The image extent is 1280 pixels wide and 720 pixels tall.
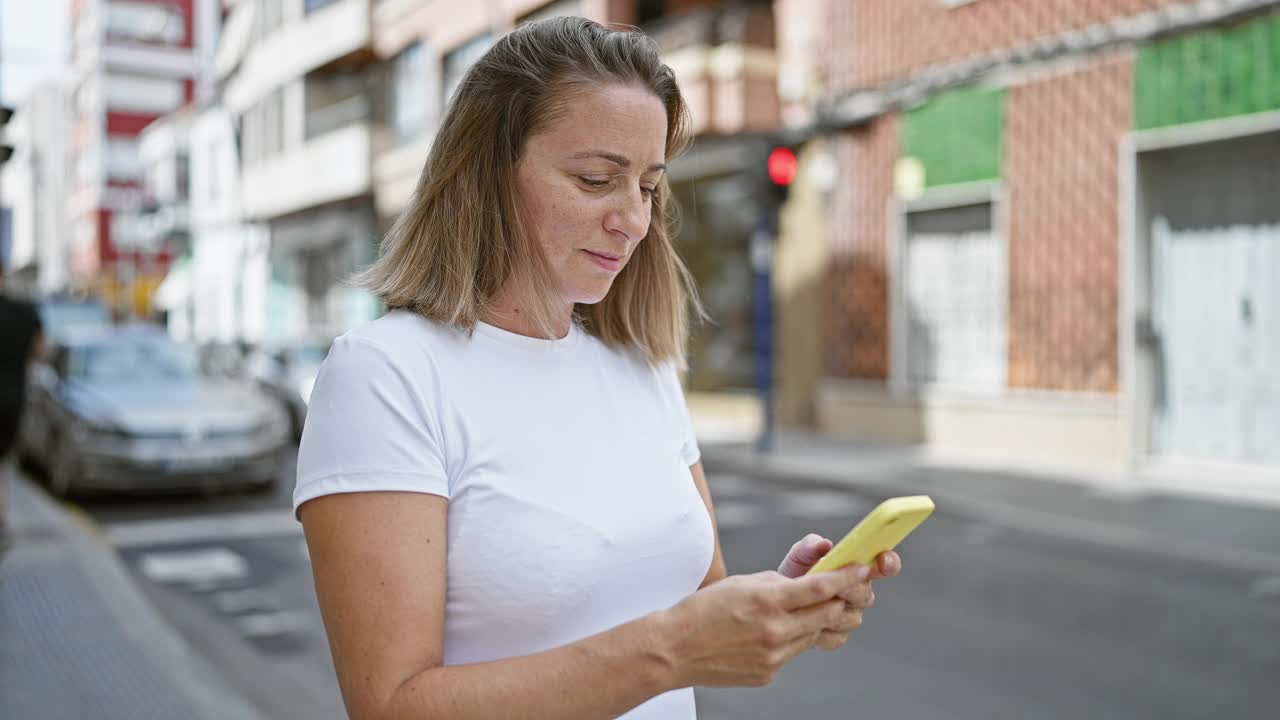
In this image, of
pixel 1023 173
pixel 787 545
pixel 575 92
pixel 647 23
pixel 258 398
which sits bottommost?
pixel 787 545

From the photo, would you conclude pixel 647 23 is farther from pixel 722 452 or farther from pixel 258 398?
pixel 258 398

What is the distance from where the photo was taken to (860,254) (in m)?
16.1

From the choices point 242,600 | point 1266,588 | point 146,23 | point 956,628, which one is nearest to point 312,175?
point 242,600

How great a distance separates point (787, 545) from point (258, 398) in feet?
18.4

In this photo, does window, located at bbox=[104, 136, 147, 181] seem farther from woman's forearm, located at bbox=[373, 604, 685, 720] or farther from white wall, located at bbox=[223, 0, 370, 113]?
woman's forearm, located at bbox=[373, 604, 685, 720]

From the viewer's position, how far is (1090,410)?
12.9m

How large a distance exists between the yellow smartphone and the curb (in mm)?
7351

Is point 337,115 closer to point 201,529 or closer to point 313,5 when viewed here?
point 313,5

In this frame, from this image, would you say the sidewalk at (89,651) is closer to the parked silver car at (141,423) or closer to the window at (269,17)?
the parked silver car at (141,423)

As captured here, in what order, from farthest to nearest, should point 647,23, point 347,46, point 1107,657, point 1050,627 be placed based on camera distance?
point 347,46 < point 647,23 < point 1050,627 < point 1107,657

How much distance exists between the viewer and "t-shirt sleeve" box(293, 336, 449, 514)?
139cm

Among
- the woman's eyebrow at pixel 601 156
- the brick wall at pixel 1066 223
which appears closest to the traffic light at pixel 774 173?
the brick wall at pixel 1066 223

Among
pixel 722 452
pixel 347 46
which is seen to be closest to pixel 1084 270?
pixel 722 452

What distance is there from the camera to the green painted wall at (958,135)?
1420cm
